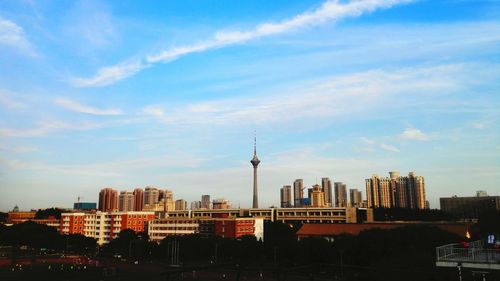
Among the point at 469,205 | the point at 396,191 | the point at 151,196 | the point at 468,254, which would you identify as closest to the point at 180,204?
the point at 151,196

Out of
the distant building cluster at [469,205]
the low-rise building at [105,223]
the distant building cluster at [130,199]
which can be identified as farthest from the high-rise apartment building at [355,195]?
the low-rise building at [105,223]

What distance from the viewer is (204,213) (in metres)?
114

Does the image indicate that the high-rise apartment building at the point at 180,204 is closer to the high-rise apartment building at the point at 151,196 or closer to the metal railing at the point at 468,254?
the high-rise apartment building at the point at 151,196

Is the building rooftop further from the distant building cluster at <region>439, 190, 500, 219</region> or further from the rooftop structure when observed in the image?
the distant building cluster at <region>439, 190, 500, 219</region>

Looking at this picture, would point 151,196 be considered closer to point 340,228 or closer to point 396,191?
point 396,191

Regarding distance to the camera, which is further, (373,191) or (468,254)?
(373,191)

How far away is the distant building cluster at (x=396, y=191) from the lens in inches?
5498

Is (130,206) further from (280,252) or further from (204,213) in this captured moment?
(280,252)

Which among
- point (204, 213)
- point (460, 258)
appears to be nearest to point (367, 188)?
point (204, 213)

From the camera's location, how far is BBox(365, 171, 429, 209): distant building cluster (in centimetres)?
13965

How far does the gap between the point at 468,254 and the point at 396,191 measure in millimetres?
133028

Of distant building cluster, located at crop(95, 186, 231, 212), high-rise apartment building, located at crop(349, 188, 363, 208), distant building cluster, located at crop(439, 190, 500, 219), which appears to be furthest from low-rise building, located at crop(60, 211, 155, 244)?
high-rise apartment building, located at crop(349, 188, 363, 208)

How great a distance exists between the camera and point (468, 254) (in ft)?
61.7

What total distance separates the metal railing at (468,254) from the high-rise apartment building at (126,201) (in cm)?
17297
